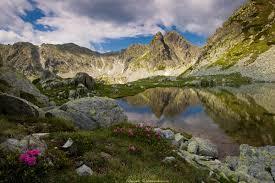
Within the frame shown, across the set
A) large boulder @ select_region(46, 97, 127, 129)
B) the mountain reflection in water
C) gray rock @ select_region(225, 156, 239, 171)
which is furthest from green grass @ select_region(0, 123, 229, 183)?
the mountain reflection in water

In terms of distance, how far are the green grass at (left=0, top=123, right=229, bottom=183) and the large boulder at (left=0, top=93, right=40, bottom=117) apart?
4.53 m

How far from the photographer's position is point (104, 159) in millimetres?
15125

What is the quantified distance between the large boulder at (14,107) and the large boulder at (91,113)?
235 centimetres

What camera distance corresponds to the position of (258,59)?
198 m

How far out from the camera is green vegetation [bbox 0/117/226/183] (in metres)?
11.6

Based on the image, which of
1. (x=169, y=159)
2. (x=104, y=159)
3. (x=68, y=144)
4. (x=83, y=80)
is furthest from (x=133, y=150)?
(x=83, y=80)

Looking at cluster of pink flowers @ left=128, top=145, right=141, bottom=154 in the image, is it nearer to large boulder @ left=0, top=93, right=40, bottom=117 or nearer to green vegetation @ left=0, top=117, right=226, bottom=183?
green vegetation @ left=0, top=117, right=226, bottom=183

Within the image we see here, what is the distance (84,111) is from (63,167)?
1379 cm

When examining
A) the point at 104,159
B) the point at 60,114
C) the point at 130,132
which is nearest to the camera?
the point at 104,159

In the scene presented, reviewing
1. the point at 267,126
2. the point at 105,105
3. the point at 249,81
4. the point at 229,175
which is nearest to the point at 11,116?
the point at 105,105

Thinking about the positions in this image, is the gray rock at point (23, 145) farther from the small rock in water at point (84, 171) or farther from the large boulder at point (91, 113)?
the large boulder at point (91, 113)

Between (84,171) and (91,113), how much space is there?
14185 mm

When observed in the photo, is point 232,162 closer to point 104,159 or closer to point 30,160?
point 104,159

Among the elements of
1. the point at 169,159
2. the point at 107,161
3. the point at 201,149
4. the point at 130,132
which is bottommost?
the point at 201,149
